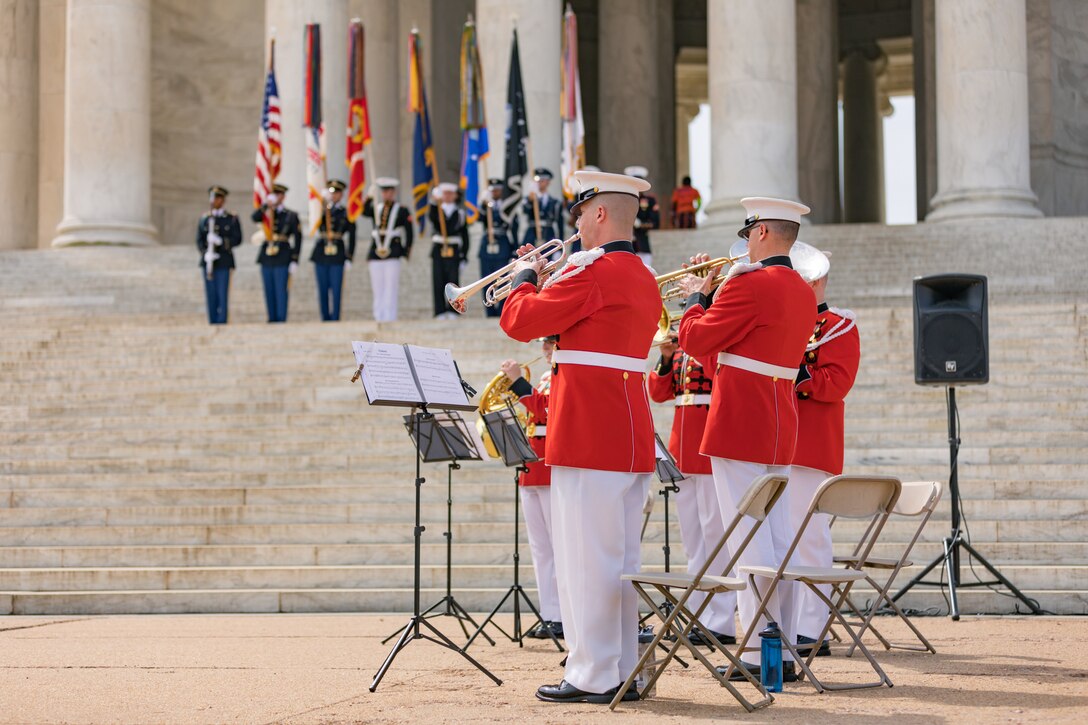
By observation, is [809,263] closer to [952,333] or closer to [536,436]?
[536,436]

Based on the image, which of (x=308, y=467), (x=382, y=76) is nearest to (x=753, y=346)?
(x=308, y=467)

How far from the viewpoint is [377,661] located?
916 centimetres

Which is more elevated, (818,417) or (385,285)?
(385,285)

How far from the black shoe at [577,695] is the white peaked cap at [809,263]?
2.78 metres

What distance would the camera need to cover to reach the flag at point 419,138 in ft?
85.2

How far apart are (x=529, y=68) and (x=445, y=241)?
627 cm

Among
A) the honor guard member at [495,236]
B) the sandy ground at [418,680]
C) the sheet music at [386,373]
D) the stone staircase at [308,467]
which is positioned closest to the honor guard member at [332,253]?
the honor guard member at [495,236]

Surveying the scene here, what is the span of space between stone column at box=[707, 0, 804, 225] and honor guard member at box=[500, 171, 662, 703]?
18.7m

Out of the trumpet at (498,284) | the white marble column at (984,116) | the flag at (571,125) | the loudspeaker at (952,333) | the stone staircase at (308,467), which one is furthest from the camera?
the flag at (571,125)

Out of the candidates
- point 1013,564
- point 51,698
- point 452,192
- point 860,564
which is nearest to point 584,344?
point 860,564

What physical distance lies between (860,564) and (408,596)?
452cm

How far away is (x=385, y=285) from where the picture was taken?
2217 centimetres

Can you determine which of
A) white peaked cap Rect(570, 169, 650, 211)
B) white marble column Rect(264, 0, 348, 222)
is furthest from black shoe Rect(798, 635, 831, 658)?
white marble column Rect(264, 0, 348, 222)

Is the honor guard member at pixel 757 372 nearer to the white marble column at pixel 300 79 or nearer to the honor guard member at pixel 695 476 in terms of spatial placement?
the honor guard member at pixel 695 476
